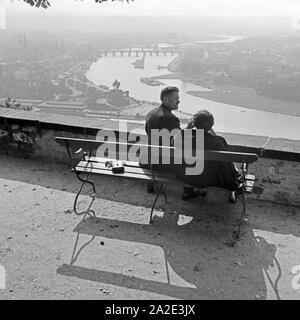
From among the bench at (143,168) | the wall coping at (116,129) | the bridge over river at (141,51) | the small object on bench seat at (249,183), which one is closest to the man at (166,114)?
the bench at (143,168)

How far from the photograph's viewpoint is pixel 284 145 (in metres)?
4.91

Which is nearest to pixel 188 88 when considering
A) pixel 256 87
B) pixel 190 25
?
pixel 256 87

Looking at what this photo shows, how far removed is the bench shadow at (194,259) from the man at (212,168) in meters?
0.48

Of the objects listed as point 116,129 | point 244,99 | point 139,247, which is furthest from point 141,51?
point 139,247

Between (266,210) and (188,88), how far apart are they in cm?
1259

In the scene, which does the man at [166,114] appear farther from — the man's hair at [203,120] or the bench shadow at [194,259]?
the bench shadow at [194,259]

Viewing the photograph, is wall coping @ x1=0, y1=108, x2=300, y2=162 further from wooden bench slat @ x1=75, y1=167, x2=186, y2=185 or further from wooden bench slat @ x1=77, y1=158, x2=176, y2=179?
wooden bench slat @ x1=75, y1=167, x2=186, y2=185

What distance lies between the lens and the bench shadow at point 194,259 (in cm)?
333

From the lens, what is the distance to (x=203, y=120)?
13.8 ft

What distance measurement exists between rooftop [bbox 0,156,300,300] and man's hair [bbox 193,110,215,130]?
103 centimetres

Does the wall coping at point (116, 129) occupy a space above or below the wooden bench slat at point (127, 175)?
above

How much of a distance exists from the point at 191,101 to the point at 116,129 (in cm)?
834

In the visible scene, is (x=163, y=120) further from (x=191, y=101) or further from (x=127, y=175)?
(x=191, y=101)
